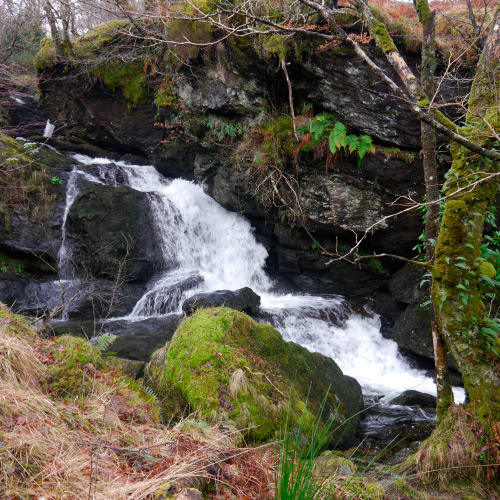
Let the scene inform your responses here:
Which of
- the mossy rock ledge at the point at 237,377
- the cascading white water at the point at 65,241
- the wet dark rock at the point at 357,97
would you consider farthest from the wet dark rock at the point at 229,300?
the wet dark rock at the point at 357,97

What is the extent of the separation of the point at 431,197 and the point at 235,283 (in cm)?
796

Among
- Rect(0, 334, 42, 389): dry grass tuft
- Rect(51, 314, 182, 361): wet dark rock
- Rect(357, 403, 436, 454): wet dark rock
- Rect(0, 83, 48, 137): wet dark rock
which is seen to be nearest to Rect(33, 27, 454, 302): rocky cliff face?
Rect(0, 83, 48, 137): wet dark rock

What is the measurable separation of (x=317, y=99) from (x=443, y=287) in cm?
673

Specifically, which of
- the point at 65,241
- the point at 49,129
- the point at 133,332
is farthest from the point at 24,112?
the point at 133,332

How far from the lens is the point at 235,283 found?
1144 centimetres

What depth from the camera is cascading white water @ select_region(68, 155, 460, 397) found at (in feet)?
28.0

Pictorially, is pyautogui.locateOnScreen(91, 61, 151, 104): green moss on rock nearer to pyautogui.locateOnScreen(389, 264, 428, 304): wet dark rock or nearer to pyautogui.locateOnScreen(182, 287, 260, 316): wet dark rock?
pyautogui.locateOnScreen(182, 287, 260, 316): wet dark rock

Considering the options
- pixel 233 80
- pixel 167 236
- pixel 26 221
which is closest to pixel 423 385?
pixel 167 236

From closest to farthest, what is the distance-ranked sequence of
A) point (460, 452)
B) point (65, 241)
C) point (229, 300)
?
point (460, 452)
point (229, 300)
point (65, 241)

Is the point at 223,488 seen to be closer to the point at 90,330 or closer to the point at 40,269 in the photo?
the point at 90,330

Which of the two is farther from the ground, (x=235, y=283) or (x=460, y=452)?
(x=460, y=452)

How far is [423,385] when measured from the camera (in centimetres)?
762

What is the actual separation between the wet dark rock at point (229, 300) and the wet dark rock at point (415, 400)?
3717 mm

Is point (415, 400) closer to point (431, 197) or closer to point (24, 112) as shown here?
point (431, 197)
